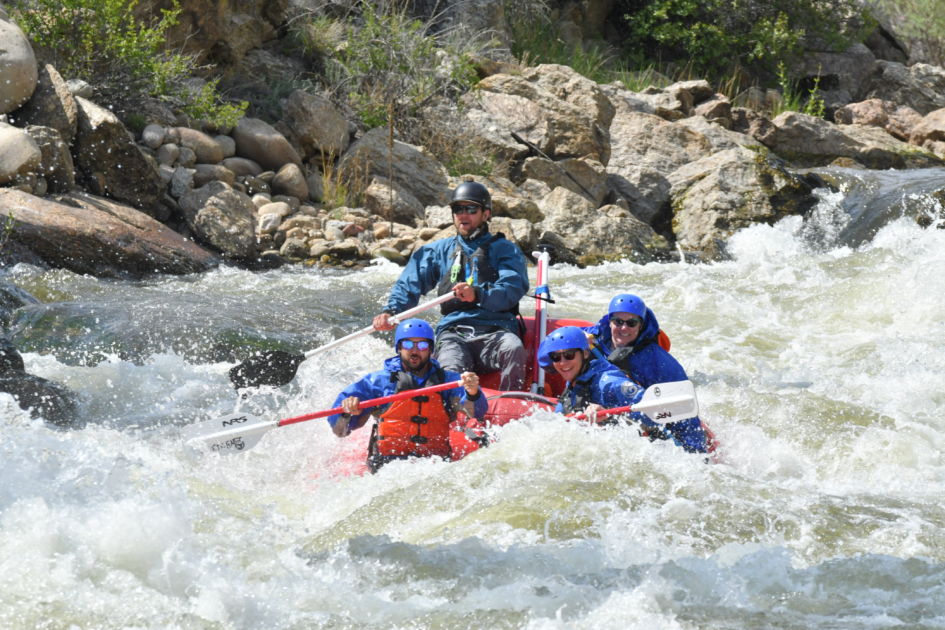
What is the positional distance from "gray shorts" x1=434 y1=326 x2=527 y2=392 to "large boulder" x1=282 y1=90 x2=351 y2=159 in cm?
643

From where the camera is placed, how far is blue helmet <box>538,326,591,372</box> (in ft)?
14.3

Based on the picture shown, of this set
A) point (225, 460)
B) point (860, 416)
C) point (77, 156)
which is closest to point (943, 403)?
point (860, 416)

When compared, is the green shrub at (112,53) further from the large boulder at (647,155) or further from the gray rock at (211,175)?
the large boulder at (647,155)

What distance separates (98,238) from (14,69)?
2.02 metres

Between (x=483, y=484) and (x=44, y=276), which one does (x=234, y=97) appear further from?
(x=483, y=484)

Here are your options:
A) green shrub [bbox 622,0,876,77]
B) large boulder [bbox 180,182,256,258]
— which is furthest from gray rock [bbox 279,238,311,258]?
green shrub [bbox 622,0,876,77]

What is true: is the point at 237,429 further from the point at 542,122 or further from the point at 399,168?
the point at 542,122

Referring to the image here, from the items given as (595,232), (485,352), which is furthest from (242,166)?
(485,352)

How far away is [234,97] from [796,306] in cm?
747

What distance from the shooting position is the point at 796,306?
8.21 metres

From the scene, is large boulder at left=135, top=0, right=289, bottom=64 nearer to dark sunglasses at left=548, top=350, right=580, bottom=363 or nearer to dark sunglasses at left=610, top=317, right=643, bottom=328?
dark sunglasses at left=610, top=317, right=643, bottom=328

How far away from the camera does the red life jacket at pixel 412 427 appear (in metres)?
4.34

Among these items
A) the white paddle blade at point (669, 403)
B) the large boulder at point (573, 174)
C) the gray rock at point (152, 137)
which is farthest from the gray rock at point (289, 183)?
the white paddle blade at point (669, 403)

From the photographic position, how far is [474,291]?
5027mm
